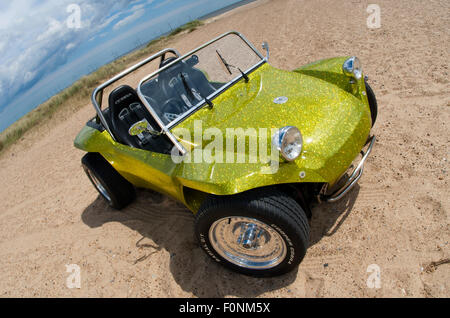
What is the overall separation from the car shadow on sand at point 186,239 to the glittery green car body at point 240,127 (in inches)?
5.7

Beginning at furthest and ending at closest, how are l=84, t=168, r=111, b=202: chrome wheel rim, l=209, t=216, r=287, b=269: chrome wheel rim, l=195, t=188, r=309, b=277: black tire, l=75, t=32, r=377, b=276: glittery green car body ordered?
l=84, t=168, r=111, b=202: chrome wheel rim, l=209, t=216, r=287, b=269: chrome wheel rim, l=75, t=32, r=377, b=276: glittery green car body, l=195, t=188, r=309, b=277: black tire

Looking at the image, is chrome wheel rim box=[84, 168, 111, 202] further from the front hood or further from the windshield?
the front hood

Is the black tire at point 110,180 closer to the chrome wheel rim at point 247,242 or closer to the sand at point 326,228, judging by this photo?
the sand at point 326,228

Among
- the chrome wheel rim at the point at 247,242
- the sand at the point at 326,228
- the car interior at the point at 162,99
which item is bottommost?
the sand at the point at 326,228

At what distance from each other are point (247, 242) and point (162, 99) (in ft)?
5.13

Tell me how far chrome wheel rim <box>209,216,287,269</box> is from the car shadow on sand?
0.17 meters

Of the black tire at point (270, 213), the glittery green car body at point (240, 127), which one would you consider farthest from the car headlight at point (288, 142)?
the black tire at point (270, 213)

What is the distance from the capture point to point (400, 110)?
4031 mm

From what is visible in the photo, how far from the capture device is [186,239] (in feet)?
10.4

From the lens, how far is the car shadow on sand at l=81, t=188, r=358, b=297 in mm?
2602

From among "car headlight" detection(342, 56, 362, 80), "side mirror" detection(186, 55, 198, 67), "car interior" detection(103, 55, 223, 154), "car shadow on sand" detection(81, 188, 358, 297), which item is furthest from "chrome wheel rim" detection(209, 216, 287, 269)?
"car headlight" detection(342, 56, 362, 80)

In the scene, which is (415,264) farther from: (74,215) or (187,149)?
(74,215)

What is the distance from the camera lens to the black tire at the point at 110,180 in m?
3.65
